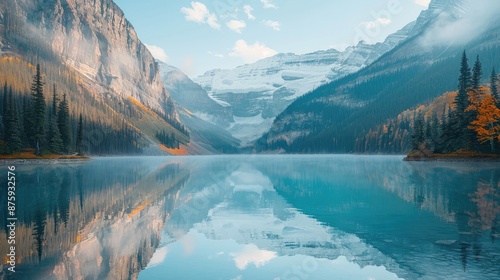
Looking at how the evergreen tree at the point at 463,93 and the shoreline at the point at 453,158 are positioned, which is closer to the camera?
the shoreline at the point at 453,158

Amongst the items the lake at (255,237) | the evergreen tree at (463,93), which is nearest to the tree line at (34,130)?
the lake at (255,237)

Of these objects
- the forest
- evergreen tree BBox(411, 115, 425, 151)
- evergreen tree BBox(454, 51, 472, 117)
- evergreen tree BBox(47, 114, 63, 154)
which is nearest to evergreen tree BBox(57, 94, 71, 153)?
evergreen tree BBox(47, 114, 63, 154)

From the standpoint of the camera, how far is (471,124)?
8906cm

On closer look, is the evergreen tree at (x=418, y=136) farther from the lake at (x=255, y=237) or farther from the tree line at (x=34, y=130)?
the tree line at (x=34, y=130)

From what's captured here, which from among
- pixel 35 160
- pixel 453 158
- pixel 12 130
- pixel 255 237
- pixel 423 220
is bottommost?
pixel 255 237

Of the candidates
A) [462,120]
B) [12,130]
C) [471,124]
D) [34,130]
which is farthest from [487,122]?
[12,130]

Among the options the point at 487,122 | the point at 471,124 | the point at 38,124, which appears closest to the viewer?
the point at 487,122

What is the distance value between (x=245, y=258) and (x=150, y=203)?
18110 millimetres

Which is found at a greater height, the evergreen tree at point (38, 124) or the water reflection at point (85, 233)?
the evergreen tree at point (38, 124)

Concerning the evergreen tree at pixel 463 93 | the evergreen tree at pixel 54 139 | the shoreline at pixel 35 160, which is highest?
the evergreen tree at pixel 463 93

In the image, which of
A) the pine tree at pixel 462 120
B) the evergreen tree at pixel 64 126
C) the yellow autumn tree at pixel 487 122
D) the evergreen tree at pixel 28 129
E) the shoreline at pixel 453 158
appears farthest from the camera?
the evergreen tree at pixel 64 126

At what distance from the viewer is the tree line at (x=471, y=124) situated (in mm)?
84125

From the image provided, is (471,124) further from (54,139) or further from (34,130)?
(34,130)

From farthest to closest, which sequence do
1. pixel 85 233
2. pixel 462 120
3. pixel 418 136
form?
pixel 418 136
pixel 462 120
pixel 85 233
